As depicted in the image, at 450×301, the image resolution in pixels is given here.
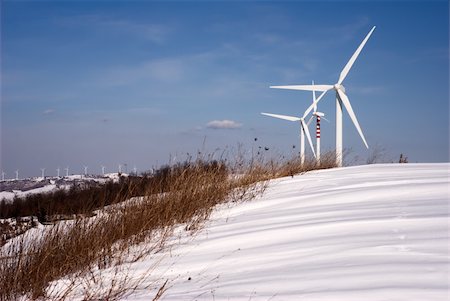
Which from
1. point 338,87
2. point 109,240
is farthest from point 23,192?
point 109,240

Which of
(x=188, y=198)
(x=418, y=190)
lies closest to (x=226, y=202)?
(x=188, y=198)

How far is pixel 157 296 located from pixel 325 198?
11.1 ft

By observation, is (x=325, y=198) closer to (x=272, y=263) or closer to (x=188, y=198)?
(x=188, y=198)

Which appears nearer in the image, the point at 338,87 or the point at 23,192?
the point at 338,87

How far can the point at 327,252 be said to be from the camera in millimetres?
3135

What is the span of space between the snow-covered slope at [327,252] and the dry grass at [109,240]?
1.23ft

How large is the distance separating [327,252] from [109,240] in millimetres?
2468

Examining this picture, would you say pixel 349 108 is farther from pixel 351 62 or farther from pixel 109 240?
pixel 109 240

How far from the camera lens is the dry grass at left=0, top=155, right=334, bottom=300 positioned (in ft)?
10.9

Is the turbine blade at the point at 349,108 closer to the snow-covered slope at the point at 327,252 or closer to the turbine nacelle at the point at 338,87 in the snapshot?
the turbine nacelle at the point at 338,87

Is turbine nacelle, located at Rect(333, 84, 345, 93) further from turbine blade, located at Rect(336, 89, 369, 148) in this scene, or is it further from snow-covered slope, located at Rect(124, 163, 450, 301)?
snow-covered slope, located at Rect(124, 163, 450, 301)

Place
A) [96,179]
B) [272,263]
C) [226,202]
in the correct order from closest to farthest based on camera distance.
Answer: [272,263] → [226,202] → [96,179]

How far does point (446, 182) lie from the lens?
18.1ft

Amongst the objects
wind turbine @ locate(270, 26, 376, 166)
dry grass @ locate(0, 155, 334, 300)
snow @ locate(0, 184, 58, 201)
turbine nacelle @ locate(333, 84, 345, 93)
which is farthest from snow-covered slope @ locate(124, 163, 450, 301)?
snow @ locate(0, 184, 58, 201)
